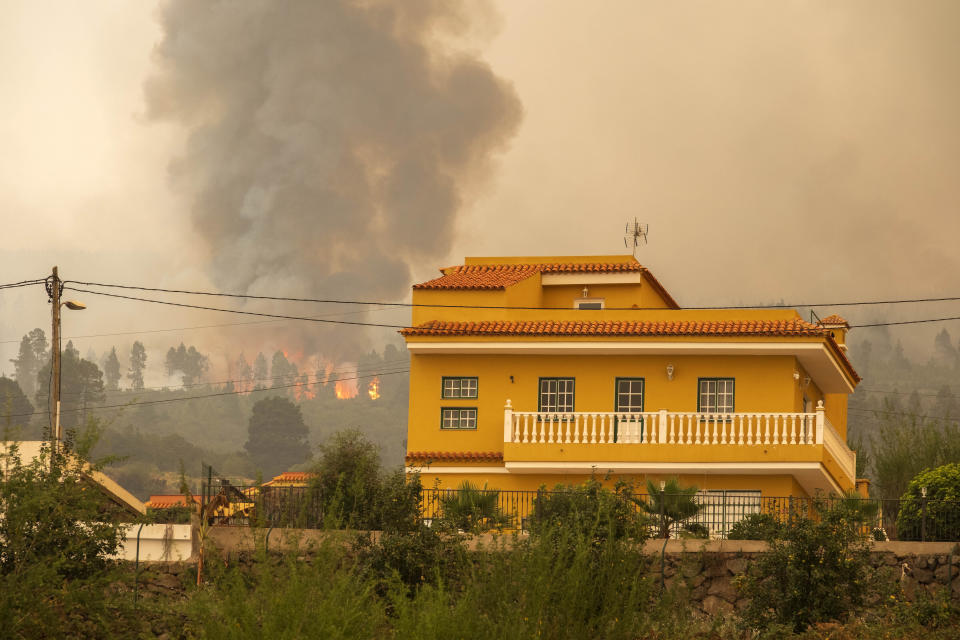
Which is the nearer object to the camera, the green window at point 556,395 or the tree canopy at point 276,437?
the green window at point 556,395

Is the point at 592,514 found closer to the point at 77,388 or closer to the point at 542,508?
the point at 542,508

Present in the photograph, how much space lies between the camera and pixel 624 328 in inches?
1485

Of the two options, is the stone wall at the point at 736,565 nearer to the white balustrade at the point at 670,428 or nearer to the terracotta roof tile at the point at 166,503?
the white balustrade at the point at 670,428

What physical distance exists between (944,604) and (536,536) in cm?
743

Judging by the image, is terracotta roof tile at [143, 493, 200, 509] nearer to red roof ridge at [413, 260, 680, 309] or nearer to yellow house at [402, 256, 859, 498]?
yellow house at [402, 256, 859, 498]

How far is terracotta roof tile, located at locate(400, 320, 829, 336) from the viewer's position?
122 ft

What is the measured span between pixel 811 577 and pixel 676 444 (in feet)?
43.9

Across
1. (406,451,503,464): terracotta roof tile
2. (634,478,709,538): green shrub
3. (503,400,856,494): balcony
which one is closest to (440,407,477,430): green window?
(406,451,503,464): terracotta roof tile

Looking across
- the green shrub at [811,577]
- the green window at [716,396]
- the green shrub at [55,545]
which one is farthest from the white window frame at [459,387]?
the green shrub at [811,577]

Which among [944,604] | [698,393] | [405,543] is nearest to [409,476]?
[405,543]

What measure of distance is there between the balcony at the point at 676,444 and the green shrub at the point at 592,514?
9.40 metres

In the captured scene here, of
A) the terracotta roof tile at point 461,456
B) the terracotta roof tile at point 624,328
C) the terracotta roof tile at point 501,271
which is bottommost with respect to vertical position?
the terracotta roof tile at point 461,456

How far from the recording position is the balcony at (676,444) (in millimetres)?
36062

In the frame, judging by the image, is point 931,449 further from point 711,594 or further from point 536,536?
point 536,536
